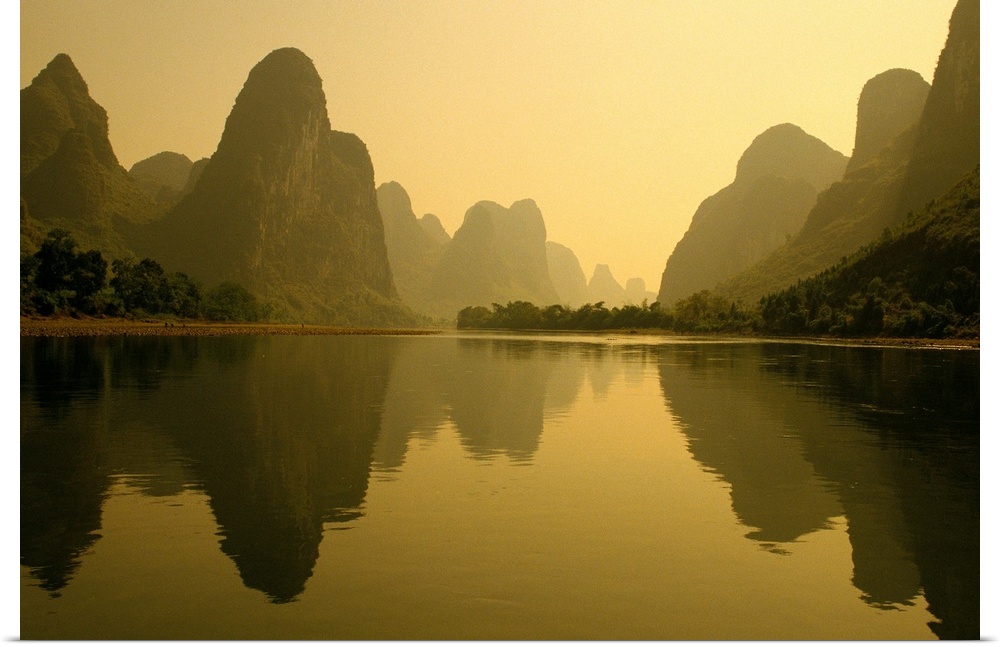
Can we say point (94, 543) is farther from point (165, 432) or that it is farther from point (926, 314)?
point (926, 314)

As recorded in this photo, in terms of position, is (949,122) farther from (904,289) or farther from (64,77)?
(64,77)

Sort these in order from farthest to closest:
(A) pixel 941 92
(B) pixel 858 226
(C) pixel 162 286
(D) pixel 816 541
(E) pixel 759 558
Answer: (B) pixel 858 226, (A) pixel 941 92, (C) pixel 162 286, (D) pixel 816 541, (E) pixel 759 558

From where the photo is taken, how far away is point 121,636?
684 centimetres

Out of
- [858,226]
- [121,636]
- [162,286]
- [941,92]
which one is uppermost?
[941,92]

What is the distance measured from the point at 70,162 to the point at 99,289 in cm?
8906

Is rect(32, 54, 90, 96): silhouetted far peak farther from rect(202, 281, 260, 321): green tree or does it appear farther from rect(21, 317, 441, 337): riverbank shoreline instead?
rect(21, 317, 441, 337): riverbank shoreline

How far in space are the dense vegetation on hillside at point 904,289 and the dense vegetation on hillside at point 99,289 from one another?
8560cm

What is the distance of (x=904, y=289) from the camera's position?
282ft

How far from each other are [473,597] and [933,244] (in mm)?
90588

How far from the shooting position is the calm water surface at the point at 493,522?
720 centimetres

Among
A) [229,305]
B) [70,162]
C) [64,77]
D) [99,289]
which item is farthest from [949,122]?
[64,77]

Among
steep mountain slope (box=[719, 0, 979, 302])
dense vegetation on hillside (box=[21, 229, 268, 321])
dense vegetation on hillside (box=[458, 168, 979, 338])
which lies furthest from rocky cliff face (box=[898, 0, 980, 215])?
dense vegetation on hillside (box=[21, 229, 268, 321])

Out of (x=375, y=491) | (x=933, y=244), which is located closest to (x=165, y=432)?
(x=375, y=491)

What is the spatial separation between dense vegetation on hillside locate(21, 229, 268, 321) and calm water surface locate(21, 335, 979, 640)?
207 ft
